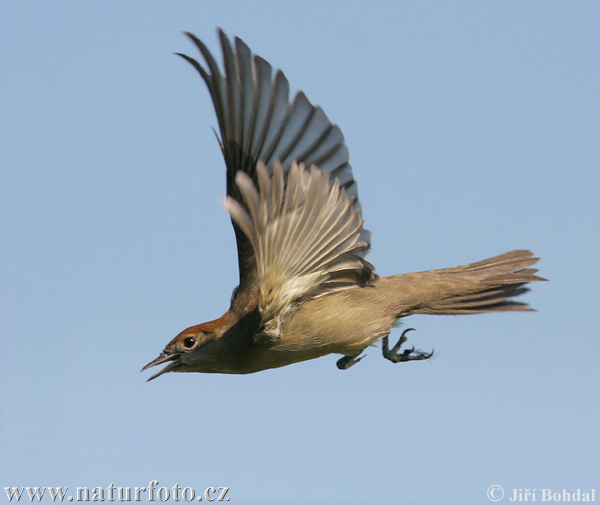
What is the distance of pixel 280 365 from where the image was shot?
7586 millimetres

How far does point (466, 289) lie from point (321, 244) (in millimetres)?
2244

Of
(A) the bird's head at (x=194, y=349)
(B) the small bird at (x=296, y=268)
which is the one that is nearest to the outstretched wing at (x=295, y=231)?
(B) the small bird at (x=296, y=268)

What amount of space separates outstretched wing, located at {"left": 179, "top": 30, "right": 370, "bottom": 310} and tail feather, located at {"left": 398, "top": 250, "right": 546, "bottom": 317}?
3.96 feet

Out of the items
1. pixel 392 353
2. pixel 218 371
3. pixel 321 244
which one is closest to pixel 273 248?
pixel 321 244

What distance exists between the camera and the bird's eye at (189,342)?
7.64 m

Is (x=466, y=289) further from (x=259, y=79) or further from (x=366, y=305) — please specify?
(x=259, y=79)

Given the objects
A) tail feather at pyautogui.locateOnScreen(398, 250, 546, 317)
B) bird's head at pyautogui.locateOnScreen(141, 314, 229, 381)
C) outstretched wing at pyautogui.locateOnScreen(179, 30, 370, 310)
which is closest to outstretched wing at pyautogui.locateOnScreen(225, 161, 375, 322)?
outstretched wing at pyautogui.locateOnScreen(179, 30, 370, 310)

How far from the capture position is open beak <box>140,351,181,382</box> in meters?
7.77

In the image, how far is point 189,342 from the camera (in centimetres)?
766

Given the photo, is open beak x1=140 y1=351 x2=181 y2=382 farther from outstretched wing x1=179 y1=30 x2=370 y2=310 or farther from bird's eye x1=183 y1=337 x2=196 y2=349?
outstretched wing x1=179 y1=30 x2=370 y2=310

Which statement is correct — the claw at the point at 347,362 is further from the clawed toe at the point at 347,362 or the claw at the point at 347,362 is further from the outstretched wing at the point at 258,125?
the outstretched wing at the point at 258,125

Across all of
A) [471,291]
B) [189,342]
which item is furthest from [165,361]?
[471,291]

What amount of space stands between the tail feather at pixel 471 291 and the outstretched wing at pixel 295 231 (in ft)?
4.00

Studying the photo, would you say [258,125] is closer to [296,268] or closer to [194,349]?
[296,268]
